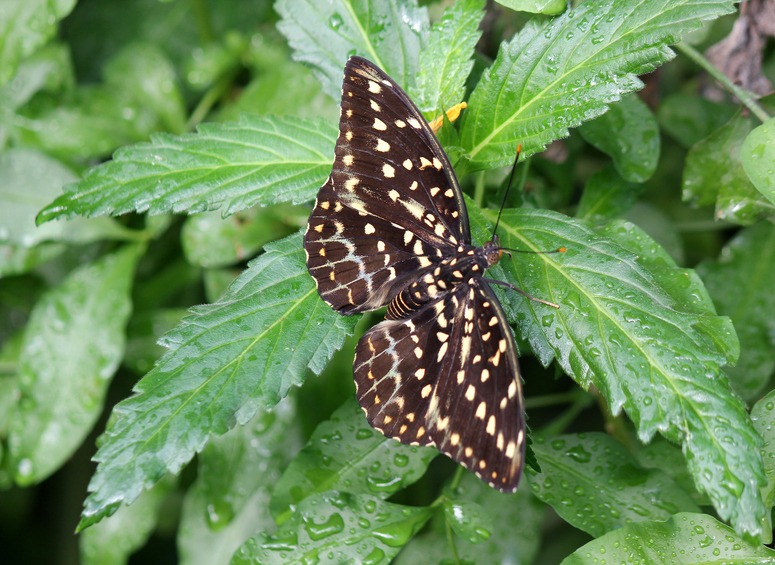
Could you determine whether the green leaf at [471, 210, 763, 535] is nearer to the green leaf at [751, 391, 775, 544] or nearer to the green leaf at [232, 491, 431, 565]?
the green leaf at [751, 391, 775, 544]

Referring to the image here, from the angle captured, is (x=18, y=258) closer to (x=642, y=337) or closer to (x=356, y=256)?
(x=356, y=256)

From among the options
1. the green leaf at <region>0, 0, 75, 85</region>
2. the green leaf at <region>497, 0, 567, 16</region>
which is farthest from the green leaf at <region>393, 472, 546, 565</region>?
the green leaf at <region>0, 0, 75, 85</region>

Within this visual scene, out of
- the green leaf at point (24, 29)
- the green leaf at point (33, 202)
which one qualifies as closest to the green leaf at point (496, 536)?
the green leaf at point (33, 202)

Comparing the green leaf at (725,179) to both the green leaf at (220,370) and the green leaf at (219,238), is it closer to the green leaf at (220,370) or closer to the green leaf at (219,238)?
the green leaf at (220,370)

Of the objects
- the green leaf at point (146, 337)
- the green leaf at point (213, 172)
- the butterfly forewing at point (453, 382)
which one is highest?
the green leaf at point (213, 172)

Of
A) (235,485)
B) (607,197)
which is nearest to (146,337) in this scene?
(235,485)

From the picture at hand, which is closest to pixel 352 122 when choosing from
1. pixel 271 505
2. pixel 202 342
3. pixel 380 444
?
pixel 202 342

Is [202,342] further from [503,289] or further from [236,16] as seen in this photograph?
[236,16]
